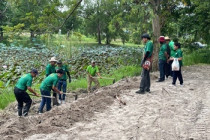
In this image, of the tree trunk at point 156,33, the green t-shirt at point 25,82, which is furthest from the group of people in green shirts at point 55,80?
the tree trunk at point 156,33

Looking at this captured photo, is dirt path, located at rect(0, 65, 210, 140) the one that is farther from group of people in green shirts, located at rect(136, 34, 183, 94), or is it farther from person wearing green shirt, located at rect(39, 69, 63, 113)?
person wearing green shirt, located at rect(39, 69, 63, 113)

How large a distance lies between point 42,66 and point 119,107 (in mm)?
13022

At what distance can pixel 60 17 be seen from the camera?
48.3 ft

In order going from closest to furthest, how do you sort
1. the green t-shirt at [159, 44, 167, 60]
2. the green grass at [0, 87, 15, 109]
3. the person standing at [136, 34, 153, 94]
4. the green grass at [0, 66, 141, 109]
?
the person standing at [136, 34, 153, 94], the green grass at [0, 87, 15, 109], the green grass at [0, 66, 141, 109], the green t-shirt at [159, 44, 167, 60]

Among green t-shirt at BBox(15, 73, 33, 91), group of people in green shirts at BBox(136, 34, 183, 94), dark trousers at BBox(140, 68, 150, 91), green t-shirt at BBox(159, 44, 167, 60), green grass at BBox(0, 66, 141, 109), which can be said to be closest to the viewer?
green t-shirt at BBox(15, 73, 33, 91)

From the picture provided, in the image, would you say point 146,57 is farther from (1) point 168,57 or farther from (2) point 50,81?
(1) point 168,57

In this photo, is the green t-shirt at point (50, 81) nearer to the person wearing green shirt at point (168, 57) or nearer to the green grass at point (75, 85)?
the green grass at point (75, 85)

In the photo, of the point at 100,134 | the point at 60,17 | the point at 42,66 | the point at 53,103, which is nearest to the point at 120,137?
the point at 100,134

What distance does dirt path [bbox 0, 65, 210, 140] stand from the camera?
5922 mm

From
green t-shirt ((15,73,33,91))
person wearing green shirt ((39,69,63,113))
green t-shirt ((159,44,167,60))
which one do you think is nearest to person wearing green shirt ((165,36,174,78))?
green t-shirt ((159,44,167,60))

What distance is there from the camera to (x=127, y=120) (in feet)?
22.5

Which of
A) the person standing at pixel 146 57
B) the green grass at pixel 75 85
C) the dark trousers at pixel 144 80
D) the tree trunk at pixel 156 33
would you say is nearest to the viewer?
the person standing at pixel 146 57

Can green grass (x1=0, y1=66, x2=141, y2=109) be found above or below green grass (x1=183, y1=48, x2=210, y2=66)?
below

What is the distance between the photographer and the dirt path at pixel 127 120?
592 cm
